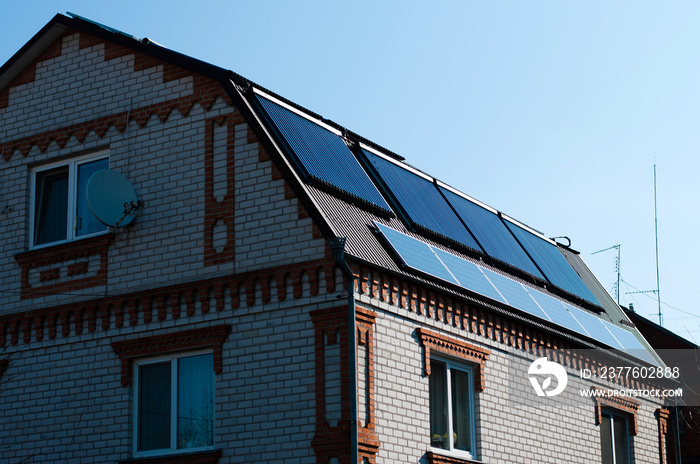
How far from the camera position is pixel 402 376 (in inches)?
531

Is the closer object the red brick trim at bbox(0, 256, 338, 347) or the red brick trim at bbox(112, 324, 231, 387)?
the red brick trim at bbox(0, 256, 338, 347)

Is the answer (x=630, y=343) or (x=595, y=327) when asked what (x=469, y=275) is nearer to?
(x=595, y=327)

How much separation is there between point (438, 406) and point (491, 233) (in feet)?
17.4

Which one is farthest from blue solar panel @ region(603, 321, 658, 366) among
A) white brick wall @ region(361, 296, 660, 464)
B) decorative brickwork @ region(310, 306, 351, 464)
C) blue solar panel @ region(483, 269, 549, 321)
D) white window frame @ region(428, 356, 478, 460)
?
decorative brickwork @ region(310, 306, 351, 464)

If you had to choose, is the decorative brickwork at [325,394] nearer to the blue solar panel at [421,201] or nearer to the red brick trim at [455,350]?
the red brick trim at [455,350]

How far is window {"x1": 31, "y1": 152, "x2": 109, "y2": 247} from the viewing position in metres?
15.3

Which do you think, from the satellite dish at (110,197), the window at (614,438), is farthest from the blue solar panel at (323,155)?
the window at (614,438)

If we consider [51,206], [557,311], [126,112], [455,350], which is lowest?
[455,350]

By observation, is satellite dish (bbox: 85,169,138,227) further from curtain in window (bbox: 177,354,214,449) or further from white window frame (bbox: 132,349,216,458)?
curtain in window (bbox: 177,354,214,449)

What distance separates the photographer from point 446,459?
13938 millimetres

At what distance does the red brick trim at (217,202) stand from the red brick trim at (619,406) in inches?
332

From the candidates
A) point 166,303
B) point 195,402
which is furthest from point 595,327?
point 166,303

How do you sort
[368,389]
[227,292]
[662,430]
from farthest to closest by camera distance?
[662,430] → [227,292] → [368,389]

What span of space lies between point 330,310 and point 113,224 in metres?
3.85
